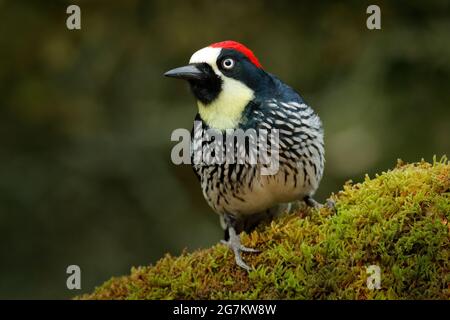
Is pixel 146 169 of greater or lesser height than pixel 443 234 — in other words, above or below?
above

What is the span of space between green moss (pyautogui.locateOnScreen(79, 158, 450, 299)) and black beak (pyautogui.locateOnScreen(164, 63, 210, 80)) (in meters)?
0.87

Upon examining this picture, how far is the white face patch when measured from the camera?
3.89 meters

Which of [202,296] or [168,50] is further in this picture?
[168,50]

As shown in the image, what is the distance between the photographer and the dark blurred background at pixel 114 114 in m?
6.56

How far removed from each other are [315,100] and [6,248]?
10.3 ft

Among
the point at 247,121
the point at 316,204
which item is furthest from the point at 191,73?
the point at 316,204

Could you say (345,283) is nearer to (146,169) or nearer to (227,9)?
(146,169)

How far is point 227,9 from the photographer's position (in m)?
6.91

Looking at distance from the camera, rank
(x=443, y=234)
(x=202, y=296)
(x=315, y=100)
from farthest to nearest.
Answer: (x=315, y=100) < (x=202, y=296) < (x=443, y=234)

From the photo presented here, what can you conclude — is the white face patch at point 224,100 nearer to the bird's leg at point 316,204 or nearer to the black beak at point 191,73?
the black beak at point 191,73

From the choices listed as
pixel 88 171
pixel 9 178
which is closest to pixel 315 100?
pixel 88 171

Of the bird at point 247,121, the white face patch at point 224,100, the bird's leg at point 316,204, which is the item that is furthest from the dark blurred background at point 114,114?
the white face patch at point 224,100

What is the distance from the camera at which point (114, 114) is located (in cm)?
690

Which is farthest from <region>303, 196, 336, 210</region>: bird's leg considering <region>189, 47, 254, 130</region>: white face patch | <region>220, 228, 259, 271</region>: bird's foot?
<region>189, 47, 254, 130</region>: white face patch
